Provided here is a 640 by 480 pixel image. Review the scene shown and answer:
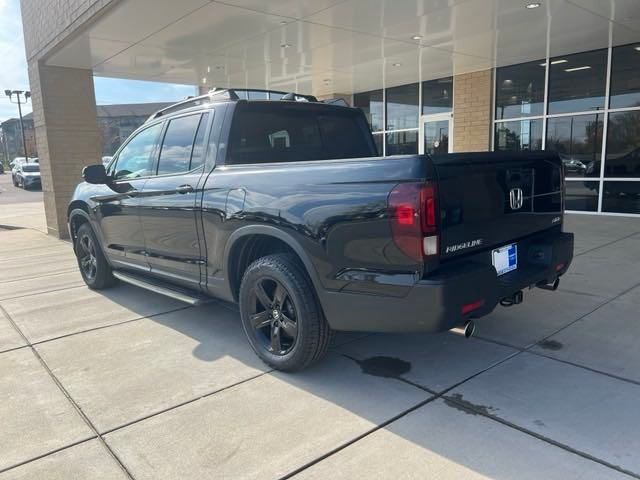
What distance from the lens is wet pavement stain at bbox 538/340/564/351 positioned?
3.79 metres

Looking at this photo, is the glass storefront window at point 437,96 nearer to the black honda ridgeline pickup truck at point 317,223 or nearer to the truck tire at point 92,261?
the black honda ridgeline pickup truck at point 317,223

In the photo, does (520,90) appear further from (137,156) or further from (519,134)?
(137,156)

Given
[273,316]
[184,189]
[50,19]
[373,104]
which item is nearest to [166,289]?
[184,189]

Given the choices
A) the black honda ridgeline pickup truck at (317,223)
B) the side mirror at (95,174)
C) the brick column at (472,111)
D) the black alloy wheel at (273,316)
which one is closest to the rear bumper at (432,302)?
the black honda ridgeline pickup truck at (317,223)

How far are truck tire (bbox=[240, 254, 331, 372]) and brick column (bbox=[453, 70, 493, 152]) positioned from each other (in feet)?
33.8

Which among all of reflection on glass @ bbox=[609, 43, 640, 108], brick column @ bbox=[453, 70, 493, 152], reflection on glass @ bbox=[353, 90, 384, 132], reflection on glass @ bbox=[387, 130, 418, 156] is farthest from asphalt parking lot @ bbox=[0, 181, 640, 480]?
reflection on glass @ bbox=[353, 90, 384, 132]

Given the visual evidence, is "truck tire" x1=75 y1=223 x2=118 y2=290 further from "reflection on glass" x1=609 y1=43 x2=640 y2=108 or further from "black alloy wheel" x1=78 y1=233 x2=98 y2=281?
Answer: "reflection on glass" x1=609 y1=43 x2=640 y2=108

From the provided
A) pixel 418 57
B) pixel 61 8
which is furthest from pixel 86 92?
pixel 418 57

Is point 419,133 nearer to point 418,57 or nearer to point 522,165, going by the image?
point 418,57

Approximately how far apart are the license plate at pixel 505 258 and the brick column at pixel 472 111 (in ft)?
31.9

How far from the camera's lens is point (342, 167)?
2.93 metres

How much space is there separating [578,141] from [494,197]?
31.6 feet

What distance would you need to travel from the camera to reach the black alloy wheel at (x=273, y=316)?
3.45 meters

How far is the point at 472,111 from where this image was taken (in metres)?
12.7
